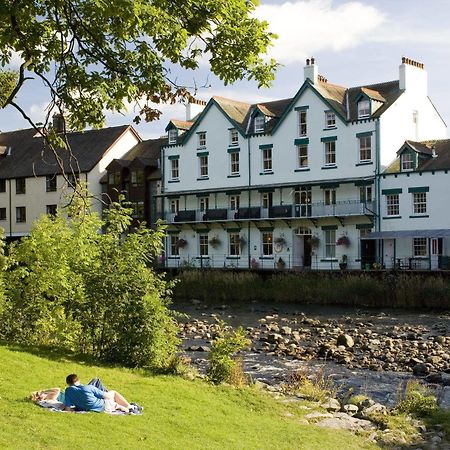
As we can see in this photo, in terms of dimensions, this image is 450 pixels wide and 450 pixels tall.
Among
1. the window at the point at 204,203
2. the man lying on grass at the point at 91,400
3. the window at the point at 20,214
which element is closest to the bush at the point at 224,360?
the man lying on grass at the point at 91,400

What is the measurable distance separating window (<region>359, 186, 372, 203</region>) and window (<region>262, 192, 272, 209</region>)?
24.9ft

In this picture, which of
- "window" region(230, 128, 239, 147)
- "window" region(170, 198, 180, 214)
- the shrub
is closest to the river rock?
the shrub

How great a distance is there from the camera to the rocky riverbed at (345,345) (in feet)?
70.1

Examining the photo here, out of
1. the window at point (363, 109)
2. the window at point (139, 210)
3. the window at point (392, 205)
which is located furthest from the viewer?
the window at point (139, 210)

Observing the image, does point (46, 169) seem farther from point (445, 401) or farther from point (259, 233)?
point (445, 401)

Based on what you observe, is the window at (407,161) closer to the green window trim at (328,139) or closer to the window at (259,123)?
the green window trim at (328,139)

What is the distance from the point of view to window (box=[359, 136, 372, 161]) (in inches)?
1980

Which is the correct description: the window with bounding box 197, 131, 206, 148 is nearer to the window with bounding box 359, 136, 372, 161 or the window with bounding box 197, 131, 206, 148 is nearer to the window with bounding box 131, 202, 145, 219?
the window with bounding box 131, 202, 145, 219

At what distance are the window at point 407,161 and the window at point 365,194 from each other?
289cm

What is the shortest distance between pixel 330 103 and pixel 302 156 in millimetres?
4386

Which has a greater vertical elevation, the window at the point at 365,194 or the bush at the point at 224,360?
the window at the point at 365,194

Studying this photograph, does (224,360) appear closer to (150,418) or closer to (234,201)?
(150,418)

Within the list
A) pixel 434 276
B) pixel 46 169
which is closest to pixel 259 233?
pixel 434 276

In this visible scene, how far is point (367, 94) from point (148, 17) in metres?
41.7
